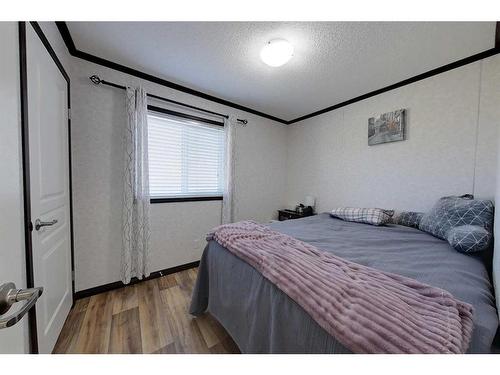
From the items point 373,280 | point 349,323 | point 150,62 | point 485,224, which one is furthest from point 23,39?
point 485,224

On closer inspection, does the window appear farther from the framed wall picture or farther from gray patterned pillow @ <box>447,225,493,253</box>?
gray patterned pillow @ <box>447,225,493,253</box>

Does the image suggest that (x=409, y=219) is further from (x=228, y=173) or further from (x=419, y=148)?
(x=228, y=173)

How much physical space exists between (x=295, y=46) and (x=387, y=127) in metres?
1.57

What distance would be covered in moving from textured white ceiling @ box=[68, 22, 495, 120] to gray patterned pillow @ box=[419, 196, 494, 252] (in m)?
1.36

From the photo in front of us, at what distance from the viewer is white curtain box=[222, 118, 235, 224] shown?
2.72 meters

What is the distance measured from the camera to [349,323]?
636 mm

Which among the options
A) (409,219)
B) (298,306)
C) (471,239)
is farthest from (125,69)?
(409,219)

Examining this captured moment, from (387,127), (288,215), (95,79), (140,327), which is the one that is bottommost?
(140,327)

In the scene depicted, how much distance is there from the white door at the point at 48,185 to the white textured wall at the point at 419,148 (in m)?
3.12

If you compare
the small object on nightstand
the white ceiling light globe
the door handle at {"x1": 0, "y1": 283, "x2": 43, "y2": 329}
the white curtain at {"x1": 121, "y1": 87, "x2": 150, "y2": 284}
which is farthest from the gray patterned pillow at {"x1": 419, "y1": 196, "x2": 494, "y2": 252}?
the white curtain at {"x1": 121, "y1": 87, "x2": 150, "y2": 284}

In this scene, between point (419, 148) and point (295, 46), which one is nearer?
point (295, 46)

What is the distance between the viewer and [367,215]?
216 cm

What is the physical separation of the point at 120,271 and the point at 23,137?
164 cm
